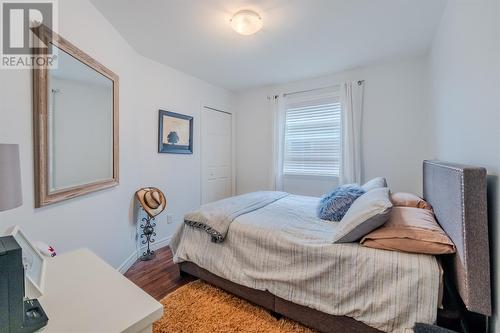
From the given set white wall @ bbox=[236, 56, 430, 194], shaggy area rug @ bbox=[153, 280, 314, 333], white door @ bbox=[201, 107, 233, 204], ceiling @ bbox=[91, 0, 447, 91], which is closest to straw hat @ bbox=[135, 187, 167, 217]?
shaggy area rug @ bbox=[153, 280, 314, 333]

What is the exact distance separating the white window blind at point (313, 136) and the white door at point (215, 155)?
1.10 m

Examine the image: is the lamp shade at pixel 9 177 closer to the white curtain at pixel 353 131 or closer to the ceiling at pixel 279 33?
the ceiling at pixel 279 33

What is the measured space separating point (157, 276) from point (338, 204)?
1938 millimetres

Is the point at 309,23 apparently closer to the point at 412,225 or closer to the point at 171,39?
the point at 171,39

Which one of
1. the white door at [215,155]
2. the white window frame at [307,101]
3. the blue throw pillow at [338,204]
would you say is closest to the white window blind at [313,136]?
the white window frame at [307,101]

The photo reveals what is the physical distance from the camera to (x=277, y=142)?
3.70m

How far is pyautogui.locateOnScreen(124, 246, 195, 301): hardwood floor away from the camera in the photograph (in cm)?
208

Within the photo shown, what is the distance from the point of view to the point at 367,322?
1.30 m

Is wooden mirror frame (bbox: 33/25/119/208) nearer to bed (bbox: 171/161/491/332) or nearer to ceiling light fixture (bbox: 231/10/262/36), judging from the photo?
bed (bbox: 171/161/491/332)

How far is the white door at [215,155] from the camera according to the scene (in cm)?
371

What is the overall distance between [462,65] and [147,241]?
332 cm

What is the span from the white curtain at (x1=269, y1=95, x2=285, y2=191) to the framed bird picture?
4.40 ft

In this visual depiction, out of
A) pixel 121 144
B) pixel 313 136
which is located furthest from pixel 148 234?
pixel 313 136

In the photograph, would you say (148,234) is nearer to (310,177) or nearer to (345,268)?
(345,268)
